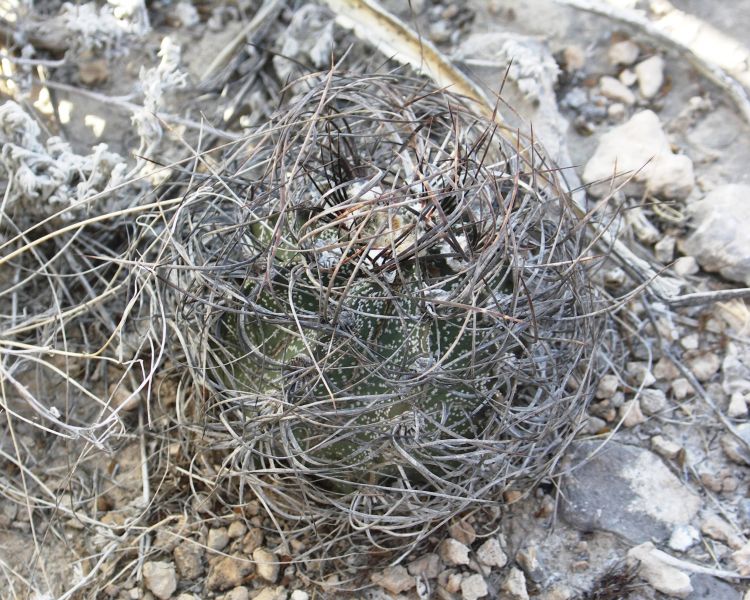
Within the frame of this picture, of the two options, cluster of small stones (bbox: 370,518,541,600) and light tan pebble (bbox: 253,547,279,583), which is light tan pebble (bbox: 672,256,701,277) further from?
light tan pebble (bbox: 253,547,279,583)

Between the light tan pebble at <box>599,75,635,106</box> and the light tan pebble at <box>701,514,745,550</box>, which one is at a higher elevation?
the light tan pebble at <box>599,75,635,106</box>

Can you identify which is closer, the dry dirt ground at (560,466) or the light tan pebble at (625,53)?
the dry dirt ground at (560,466)

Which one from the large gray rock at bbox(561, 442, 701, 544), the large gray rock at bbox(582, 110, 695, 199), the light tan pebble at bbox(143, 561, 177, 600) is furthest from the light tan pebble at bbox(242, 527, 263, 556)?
the large gray rock at bbox(582, 110, 695, 199)

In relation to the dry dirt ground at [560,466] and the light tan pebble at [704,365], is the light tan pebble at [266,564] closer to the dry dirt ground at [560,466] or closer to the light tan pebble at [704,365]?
the dry dirt ground at [560,466]

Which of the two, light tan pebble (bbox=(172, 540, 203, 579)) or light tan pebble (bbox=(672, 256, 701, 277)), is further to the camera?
light tan pebble (bbox=(672, 256, 701, 277))

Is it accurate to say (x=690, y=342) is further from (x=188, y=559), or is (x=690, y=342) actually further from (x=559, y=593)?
(x=188, y=559)

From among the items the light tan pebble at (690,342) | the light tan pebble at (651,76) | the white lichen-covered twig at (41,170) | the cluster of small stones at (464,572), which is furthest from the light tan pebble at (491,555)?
the light tan pebble at (651,76)

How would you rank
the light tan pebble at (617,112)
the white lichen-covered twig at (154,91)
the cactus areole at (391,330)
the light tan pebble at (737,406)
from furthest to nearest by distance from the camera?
1. the light tan pebble at (617,112)
2. the white lichen-covered twig at (154,91)
3. the light tan pebble at (737,406)
4. the cactus areole at (391,330)
